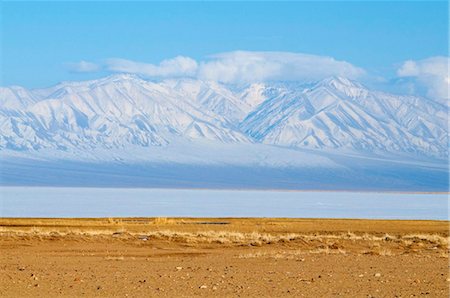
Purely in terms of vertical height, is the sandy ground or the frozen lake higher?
the frozen lake

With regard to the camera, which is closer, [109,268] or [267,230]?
[109,268]

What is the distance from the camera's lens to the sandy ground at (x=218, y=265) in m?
20.9

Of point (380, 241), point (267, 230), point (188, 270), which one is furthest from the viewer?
point (267, 230)

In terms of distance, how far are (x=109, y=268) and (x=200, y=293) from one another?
18.7 ft

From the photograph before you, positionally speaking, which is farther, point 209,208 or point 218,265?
point 209,208

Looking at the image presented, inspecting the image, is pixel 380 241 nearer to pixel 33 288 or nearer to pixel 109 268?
pixel 109 268

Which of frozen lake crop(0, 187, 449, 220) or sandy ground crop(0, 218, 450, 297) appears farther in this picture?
frozen lake crop(0, 187, 449, 220)

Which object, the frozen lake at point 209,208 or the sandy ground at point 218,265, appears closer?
the sandy ground at point 218,265

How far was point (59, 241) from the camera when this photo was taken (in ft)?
115

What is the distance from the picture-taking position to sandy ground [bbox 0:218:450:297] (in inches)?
824

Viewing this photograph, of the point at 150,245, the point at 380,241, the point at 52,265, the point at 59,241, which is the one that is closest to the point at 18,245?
the point at 59,241

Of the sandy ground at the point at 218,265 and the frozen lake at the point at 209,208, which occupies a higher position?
the frozen lake at the point at 209,208

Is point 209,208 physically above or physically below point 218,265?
above

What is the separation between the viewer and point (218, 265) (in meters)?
26.6
